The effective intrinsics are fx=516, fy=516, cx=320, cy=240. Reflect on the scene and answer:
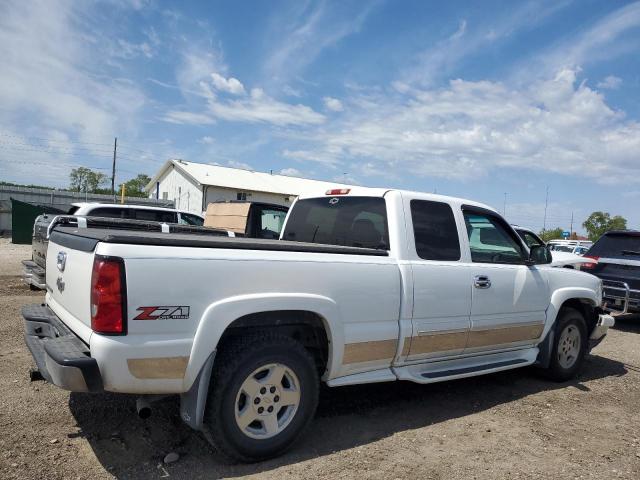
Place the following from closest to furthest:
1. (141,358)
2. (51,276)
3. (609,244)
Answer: (141,358) → (51,276) → (609,244)

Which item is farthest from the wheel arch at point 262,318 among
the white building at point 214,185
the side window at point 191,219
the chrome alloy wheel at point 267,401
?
the white building at point 214,185

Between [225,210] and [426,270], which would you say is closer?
[426,270]

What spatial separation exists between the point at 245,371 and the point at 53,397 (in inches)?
82.3

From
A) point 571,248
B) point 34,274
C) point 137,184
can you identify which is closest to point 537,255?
point 34,274

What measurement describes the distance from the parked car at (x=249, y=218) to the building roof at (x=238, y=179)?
24.9 metres

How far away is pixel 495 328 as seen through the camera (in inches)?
192

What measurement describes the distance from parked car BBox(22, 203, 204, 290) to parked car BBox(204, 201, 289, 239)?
1589mm

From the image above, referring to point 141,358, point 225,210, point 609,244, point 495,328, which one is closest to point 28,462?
point 141,358

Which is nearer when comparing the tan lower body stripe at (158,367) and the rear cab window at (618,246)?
the tan lower body stripe at (158,367)

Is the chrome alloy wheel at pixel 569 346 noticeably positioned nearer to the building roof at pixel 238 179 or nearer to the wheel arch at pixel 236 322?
the wheel arch at pixel 236 322

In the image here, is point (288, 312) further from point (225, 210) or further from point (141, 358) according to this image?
point (225, 210)

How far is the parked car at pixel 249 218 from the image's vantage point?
10203mm

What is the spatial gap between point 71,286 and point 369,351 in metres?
2.16

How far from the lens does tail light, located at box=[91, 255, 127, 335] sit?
2902 mm
